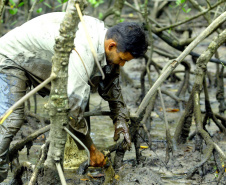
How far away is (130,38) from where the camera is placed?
2873 mm

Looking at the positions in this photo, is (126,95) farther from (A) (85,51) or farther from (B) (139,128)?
(A) (85,51)

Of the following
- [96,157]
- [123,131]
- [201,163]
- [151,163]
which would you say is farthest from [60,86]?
[151,163]

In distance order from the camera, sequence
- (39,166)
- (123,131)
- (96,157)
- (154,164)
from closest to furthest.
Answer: (39,166) → (96,157) → (123,131) → (154,164)

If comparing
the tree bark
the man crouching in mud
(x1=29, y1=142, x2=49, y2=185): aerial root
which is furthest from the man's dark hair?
Result: (x1=29, y1=142, x2=49, y2=185): aerial root

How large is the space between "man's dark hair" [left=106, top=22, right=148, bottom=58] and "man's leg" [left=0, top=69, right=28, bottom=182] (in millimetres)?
902

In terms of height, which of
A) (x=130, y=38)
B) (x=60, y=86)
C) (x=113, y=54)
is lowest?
(x=60, y=86)

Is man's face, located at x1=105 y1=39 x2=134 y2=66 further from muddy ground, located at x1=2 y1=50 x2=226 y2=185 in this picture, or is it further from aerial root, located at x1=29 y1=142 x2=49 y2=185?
muddy ground, located at x1=2 y1=50 x2=226 y2=185

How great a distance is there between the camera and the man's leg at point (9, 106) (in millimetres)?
2977

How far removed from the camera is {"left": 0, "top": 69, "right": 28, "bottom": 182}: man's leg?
2977mm

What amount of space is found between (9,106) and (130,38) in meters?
1.17

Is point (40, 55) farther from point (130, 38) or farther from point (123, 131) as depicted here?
point (123, 131)

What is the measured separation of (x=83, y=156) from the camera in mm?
4148

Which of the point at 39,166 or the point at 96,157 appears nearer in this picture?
the point at 39,166

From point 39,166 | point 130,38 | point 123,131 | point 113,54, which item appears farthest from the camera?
point 123,131
